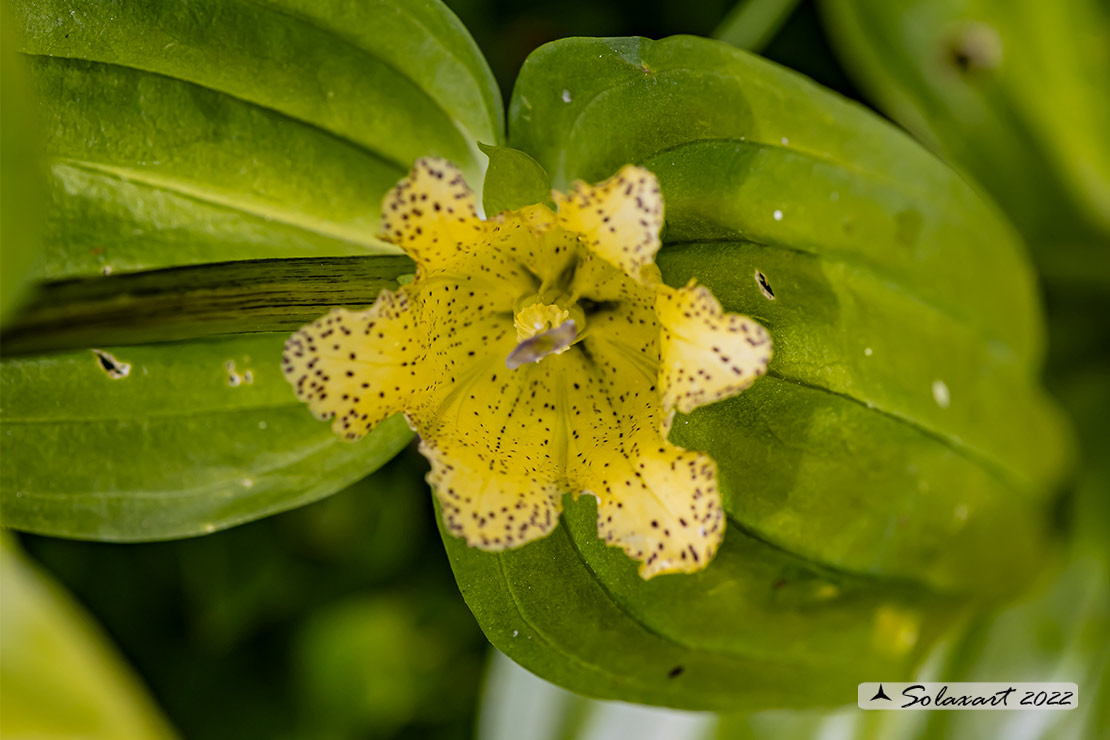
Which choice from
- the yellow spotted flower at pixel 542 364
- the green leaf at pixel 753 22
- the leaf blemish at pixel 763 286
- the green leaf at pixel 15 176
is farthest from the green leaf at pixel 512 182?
the green leaf at pixel 753 22

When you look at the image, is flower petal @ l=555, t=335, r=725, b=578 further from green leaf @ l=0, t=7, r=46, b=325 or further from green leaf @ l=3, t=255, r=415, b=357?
green leaf @ l=0, t=7, r=46, b=325

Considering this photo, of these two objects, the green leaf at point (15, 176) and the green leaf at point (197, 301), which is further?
the green leaf at point (197, 301)

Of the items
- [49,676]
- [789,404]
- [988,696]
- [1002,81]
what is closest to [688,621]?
[789,404]

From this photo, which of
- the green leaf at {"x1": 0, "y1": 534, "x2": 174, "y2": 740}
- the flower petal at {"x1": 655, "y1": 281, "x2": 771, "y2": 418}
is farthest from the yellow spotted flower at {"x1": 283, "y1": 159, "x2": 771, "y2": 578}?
the green leaf at {"x1": 0, "y1": 534, "x2": 174, "y2": 740}

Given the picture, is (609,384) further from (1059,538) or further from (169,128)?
(1059,538)

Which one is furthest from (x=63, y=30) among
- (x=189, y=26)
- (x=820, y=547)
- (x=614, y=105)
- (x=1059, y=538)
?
(x=1059, y=538)

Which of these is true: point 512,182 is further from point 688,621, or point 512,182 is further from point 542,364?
point 688,621

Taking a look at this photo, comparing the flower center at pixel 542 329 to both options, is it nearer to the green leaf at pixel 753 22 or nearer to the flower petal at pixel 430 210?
the flower petal at pixel 430 210

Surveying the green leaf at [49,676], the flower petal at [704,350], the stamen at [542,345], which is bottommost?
the green leaf at [49,676]
